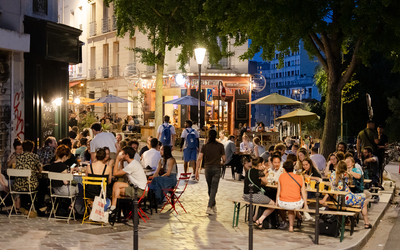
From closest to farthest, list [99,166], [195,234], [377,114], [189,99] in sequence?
[195,234]
[99,166]
[189,99]
[377,114]

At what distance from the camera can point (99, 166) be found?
29.9 ft

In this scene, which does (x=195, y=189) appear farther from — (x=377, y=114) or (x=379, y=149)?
(x=377, y=114)

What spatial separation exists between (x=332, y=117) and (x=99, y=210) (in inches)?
328

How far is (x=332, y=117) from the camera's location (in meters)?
14.7

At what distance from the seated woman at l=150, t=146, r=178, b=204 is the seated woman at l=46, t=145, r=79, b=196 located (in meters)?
1.68

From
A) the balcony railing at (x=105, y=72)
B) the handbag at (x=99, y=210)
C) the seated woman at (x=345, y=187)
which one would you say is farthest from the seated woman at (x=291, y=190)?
the balcony railing at (x=105, y=72)

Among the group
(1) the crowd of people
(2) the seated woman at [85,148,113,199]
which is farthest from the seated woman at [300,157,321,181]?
(2) the seated woman at [85,148,113,199]

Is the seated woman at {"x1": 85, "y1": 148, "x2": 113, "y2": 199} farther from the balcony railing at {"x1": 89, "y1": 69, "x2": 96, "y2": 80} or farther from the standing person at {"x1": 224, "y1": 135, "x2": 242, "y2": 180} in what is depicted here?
the balcony railing at {"x1": 89, "y1": 69, "x2": 96, "y2": 80}

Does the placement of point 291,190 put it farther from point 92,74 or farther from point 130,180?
point 92,74

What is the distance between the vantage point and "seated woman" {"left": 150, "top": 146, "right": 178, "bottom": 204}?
10305 millimetres

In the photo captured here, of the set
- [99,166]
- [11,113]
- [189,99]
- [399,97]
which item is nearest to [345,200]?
[99,166]

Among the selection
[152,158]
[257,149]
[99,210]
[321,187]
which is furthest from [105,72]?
[321,187]

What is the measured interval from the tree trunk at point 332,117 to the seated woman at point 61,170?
8098mm

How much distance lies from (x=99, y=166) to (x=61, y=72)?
687cm
